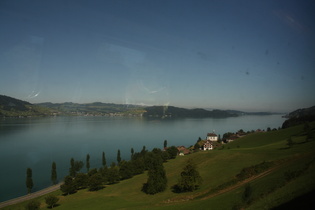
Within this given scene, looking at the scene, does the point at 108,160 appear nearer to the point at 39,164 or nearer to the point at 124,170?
the point at 39,164

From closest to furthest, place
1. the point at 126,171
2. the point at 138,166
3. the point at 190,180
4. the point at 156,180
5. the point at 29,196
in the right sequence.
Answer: the point at 190,180, the point at 156,180, the point at 29,196, the point at 126,171, the point at 138,166

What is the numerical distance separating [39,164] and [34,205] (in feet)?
102

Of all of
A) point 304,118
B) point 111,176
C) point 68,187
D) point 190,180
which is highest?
point 304,118

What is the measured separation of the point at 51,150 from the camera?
61500mm

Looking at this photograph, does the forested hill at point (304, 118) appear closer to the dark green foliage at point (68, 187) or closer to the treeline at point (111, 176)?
the treeline at point (111, 176)

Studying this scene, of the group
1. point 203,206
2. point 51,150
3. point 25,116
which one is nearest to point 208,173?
point 203,206

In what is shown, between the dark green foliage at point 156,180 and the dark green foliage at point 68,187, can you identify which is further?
the dark green foliage at point 68,187

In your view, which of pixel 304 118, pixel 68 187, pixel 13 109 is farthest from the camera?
pixel 13 109

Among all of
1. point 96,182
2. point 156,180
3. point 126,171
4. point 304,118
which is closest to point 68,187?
point 96,182

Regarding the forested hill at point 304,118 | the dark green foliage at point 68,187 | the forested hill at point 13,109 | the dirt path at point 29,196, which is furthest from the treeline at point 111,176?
the forested hill at point 13,109

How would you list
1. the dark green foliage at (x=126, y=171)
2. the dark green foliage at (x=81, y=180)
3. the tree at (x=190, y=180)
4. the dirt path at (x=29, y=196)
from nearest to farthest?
the tree at (x=190, y=180) → the dirt path at (x=29, y=196) → the dark green foliage at (x=81, y=180) → the dark green foliage at (x=126, y=171)

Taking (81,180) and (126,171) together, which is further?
(126,171)

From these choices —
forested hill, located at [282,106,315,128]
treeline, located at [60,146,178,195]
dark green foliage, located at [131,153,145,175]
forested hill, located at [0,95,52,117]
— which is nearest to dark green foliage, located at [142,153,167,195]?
treeline, located at [60,146,178,195]

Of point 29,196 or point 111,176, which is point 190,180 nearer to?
point 111,176
